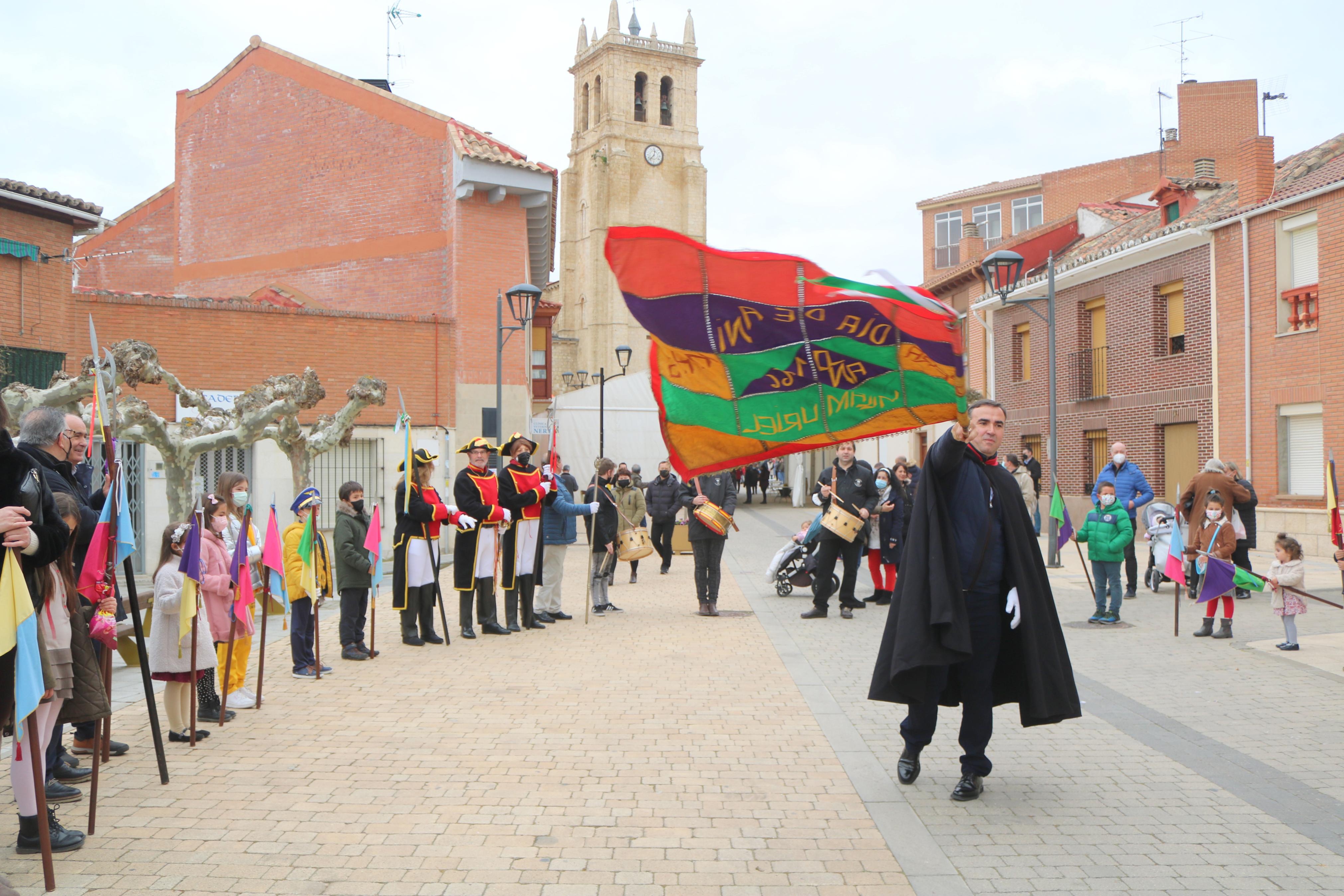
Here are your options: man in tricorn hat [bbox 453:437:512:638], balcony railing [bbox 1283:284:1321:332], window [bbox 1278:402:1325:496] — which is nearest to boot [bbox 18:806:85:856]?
man in tricorn hat [bbox 453:437:512:638]

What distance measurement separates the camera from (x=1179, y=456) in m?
23.1

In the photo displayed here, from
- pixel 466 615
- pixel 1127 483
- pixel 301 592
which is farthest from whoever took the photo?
pixel 1127 483

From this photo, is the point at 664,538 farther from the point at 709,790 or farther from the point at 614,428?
the point at 614,428

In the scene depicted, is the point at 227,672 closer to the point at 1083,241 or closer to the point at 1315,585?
the point at 1315,585

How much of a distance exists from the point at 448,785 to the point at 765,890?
6.59 ft

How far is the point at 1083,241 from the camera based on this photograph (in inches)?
1193

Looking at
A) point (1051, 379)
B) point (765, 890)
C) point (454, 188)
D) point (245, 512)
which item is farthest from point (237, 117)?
point (765, 890)

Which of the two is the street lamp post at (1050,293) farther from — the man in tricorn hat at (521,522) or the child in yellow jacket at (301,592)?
the child in yellow jacket at (301,592)

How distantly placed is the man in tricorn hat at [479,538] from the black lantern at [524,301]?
7776mm

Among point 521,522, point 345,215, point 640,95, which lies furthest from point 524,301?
point 640,95

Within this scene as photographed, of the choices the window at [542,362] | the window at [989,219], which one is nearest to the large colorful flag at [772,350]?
the window at [542,362]

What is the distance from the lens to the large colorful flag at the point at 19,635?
3.97 metres

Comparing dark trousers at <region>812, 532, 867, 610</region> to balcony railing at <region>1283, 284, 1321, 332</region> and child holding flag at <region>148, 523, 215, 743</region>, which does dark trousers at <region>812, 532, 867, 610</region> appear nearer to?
child holding flag at <region>148, 523, 215, 743</region>

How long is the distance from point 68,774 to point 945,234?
36909 mm
